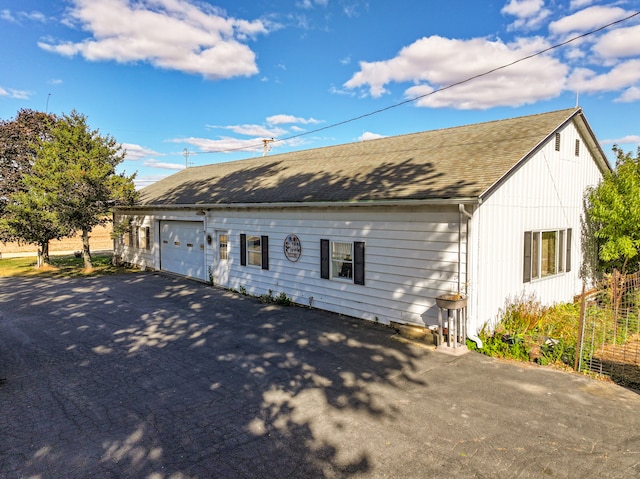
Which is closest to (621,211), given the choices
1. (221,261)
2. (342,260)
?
(342,260)

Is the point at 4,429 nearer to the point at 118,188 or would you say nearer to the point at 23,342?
the point at 23,342

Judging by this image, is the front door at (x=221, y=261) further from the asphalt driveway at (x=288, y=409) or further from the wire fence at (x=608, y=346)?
the wire fence at (x=608, y=346)

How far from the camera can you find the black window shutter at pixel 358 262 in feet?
31.4

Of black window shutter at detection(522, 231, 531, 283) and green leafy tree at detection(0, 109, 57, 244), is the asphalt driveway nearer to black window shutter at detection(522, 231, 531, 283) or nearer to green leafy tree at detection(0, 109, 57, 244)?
black window shutter at detection(522, 231, 531, 283)

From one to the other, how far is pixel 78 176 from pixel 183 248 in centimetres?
518

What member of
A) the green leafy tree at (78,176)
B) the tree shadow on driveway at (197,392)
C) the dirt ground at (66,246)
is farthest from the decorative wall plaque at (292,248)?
the dirt ground at (66,246)

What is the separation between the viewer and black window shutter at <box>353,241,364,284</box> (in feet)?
31.4

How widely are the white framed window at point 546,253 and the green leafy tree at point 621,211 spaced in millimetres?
937

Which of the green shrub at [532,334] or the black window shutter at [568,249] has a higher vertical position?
the black window shutter at [568,249]

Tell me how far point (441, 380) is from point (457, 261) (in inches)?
98.4

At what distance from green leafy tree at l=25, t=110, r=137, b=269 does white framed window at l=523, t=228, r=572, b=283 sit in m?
16.1

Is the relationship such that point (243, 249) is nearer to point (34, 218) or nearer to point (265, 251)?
point (265, 251)

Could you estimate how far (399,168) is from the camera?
413 inches

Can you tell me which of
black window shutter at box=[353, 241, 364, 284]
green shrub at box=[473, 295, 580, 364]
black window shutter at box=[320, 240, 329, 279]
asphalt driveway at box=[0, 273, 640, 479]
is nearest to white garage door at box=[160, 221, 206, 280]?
black window shutter at box=[320, 240, 329, 279]
